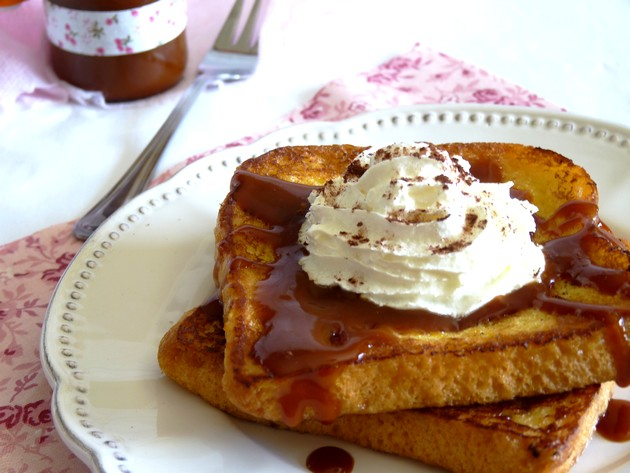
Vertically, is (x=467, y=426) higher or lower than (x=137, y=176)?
higher

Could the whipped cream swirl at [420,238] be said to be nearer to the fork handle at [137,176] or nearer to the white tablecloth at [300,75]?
the fork handle at [137,176]

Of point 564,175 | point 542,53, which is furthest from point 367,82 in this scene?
point 564,175

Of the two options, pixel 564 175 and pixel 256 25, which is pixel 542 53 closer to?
pixel 256 25

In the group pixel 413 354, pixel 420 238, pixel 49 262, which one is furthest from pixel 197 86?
pixel 413 354

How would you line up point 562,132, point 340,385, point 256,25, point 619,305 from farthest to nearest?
point 256,25, point 562,132, point 619,305, point 340,385

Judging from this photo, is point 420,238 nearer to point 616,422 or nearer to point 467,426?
point 467,426

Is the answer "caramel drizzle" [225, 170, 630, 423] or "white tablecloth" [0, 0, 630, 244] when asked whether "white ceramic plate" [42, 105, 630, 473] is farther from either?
"white tablecloth" [0, 0, 630, 244]

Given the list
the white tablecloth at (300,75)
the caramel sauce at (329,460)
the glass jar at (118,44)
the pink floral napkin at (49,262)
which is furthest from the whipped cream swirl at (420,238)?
the glass jar at (118,44)
